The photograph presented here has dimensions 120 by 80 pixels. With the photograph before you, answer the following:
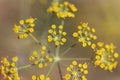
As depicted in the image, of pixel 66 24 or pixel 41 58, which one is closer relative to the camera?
pixel 41 58

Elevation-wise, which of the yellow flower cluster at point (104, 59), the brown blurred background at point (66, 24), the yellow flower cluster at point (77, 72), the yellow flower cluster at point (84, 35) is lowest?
the yellow flower cluster at point (77, 72)

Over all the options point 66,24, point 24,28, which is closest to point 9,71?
point 24,28

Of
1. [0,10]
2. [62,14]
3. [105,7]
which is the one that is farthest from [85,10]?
[62,14]

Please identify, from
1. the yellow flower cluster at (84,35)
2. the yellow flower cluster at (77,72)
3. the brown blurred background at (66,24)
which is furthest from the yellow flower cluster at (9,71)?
the brown blurred background at (66,24)

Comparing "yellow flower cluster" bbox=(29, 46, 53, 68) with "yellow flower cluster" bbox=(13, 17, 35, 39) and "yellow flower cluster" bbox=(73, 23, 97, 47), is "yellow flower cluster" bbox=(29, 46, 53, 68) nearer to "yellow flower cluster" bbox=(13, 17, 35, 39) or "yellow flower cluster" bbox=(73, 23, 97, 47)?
"yellow flower cluster" bbox=(13, 17, 35, 39)

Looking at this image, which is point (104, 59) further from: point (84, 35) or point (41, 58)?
point (41, 58)

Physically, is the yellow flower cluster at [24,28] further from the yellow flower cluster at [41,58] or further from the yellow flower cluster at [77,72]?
the yellow flower cluster at [77,72]
